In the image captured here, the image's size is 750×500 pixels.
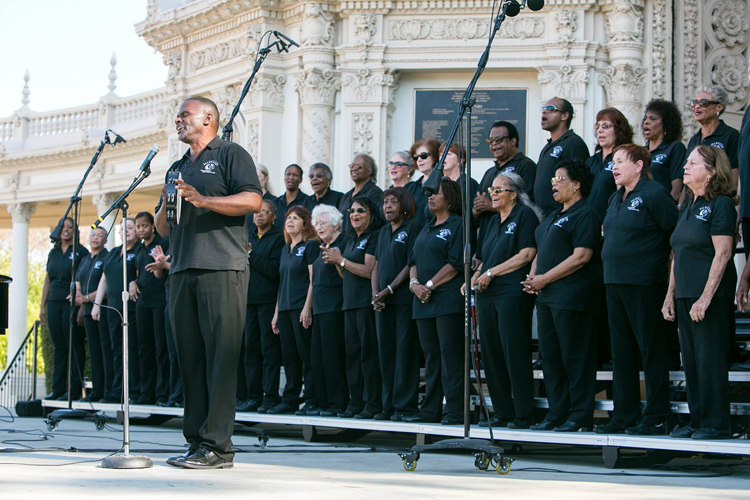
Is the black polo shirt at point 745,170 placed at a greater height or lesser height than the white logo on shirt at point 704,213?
greater

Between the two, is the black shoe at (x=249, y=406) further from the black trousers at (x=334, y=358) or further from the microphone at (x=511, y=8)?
the microphone at (x=511, y=8)

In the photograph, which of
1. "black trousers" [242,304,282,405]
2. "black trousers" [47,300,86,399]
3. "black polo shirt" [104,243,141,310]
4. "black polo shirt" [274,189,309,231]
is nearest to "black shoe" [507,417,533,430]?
"black trousers" [242,304,282,405]

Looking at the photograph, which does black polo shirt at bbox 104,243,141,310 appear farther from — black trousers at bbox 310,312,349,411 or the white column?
the white column

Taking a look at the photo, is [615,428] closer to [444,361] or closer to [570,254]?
[570,254]

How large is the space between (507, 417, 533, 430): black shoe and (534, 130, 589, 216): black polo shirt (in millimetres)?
1599

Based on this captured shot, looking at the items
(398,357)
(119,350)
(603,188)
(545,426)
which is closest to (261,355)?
(398,357)

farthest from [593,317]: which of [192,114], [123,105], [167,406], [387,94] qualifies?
[123,105]

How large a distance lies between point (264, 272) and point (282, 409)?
4.15ft

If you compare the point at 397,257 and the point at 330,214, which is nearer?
the point at 397,257

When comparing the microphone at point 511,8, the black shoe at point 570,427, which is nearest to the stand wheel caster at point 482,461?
the black shoe at point 570,427

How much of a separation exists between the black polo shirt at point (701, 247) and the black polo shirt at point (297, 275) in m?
3.55

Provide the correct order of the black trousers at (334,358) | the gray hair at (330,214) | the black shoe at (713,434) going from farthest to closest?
the gray hair at (330,214)
the black trousers at (334,358)
the black shoe at (713,434)

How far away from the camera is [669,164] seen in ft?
Result: 23.4

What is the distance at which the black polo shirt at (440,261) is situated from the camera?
7.26m
